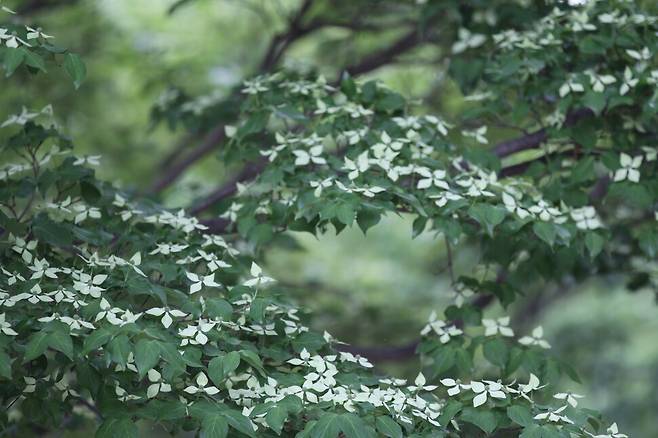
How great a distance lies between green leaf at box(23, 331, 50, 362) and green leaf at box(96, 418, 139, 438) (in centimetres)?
23

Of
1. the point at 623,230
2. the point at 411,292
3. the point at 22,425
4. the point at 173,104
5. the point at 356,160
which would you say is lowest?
the point at 411,292

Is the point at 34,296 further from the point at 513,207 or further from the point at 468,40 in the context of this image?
the point at 468,40

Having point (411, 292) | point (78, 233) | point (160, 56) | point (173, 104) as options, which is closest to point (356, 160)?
point (78, 233)

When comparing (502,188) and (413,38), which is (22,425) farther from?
(413,38)

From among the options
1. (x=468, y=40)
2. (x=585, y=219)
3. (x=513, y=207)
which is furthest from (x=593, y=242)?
(x=468, y=40)

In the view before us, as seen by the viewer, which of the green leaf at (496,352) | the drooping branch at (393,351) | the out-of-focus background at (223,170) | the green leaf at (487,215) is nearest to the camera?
the green leaf at (487,215)

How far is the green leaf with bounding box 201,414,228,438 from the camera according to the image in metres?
2.22

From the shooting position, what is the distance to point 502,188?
2.92 m

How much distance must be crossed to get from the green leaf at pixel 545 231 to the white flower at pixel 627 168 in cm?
43

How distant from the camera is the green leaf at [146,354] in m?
2.20

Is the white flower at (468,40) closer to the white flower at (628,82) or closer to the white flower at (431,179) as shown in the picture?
the white flower at (628,82)

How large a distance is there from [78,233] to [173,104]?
1.59 metres

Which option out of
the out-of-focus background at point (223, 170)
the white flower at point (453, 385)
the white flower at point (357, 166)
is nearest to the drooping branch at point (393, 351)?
the out-of-focus background at point (223, 170)

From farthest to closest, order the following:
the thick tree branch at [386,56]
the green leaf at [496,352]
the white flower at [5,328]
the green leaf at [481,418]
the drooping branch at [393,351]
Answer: the thick tree branch at [386,56]
the drooping branch at [393,351]
the green leaf at [496,352]
the green leaf at [481,418]
the white flower at [5,328]
